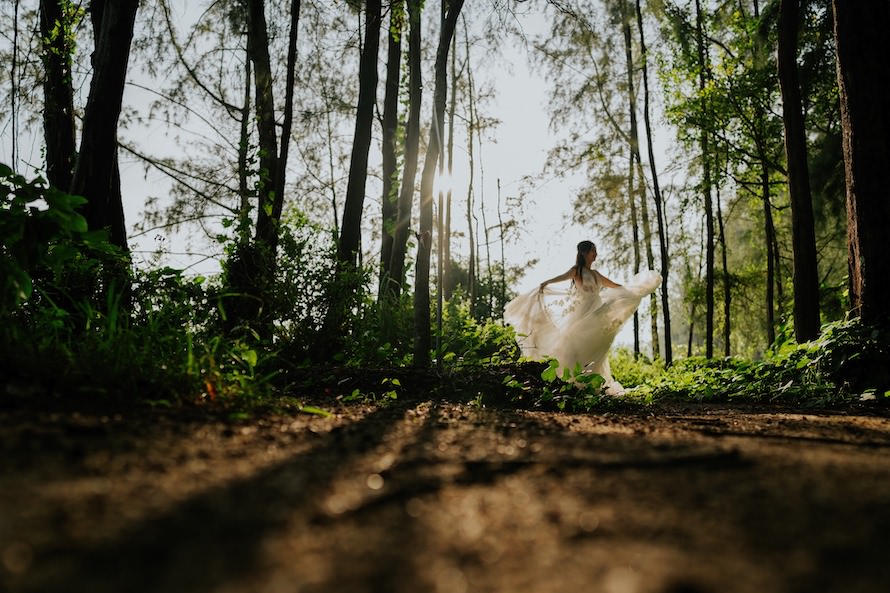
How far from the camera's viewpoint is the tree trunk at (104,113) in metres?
4.97

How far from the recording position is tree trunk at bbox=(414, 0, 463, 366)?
498 centimetres

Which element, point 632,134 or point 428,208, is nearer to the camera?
point 428,208

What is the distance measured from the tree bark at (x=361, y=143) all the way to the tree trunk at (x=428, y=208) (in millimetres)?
3294

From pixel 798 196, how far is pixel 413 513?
27.0 ft

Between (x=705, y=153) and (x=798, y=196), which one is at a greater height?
(x=705, y=153)

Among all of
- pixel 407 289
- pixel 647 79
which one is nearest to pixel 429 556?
pixel 407 289

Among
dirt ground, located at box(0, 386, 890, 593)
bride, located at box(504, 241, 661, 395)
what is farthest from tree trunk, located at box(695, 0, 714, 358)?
dirt ground, located at box(0, 386, 890, 593)

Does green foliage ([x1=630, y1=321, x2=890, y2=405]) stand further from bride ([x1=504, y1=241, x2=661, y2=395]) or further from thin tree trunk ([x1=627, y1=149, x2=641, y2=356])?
thin tree trunk ([x1=627, y1=149, x2=641, y2=356])

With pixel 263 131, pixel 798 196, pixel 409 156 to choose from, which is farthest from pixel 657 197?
pixel 263 131

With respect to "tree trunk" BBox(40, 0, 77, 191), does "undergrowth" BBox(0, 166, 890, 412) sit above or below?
below

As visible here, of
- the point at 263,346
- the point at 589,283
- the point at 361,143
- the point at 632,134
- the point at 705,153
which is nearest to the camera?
the point at 263,346

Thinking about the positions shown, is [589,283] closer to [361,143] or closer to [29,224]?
[361,143]

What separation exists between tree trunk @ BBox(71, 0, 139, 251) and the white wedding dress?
5.02 meters

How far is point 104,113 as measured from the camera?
5.03 meters
